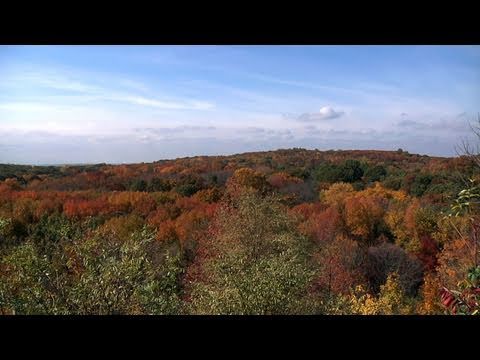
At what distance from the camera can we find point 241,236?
14242 millimetres

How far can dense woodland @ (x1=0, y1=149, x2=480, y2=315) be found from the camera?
5.84 meters

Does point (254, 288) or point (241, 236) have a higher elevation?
point (254, 288)

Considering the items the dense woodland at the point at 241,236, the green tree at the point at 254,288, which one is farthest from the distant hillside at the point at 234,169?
the green tree at the point at 254,288

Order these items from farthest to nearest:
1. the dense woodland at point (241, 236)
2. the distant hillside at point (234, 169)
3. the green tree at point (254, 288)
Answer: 1. the distant hillside at point (234, 169)
2. the green tree at point (254, 288)
3. the dense woodland at point (241, 236)

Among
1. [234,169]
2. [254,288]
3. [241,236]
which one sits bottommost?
[241,236]

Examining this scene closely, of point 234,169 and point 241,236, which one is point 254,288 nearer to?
point 241,236

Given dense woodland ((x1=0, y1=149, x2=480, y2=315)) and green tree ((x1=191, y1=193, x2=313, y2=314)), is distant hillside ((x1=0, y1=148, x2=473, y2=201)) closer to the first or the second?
dense woodland ((x1=0, y1=149, x2=480, y2=315))

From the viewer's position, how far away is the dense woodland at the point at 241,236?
5.84 m

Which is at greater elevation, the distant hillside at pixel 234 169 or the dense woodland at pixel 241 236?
the distant hillside at pixel 234 169

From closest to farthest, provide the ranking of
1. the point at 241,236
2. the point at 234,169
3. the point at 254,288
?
the point at 254,288 → the point at 241,236 → the point at 234,169

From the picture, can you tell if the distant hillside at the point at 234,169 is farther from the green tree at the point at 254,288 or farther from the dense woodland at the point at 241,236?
the green tree at the point at 254,288

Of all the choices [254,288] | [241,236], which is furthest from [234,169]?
[254,288]
